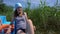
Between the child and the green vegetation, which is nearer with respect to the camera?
the child

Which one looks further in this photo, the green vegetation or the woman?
the green vegetation

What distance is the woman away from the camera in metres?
5.55

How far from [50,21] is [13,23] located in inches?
107

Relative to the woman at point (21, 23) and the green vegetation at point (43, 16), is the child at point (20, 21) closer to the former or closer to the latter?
the woman at point (21, 23)

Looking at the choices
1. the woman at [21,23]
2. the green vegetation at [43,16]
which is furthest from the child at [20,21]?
the green vegetation at [43,16]

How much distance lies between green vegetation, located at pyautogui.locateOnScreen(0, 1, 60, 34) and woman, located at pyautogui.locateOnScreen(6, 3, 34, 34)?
229cm

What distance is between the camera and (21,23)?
559 centimetres

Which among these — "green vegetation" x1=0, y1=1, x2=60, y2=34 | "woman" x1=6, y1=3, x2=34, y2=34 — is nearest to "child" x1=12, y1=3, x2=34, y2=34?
"woman" x1=6, y1=3, x2=34, y2=34

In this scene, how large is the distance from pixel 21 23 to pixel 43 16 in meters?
2.67

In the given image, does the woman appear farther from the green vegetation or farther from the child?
the green vegetation

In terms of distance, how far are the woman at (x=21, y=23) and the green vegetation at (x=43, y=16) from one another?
2290 millimetres

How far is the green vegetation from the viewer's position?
26.4ft

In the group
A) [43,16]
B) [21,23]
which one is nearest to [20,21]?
[21,23]

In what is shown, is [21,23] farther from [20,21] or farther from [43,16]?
[43,16]
